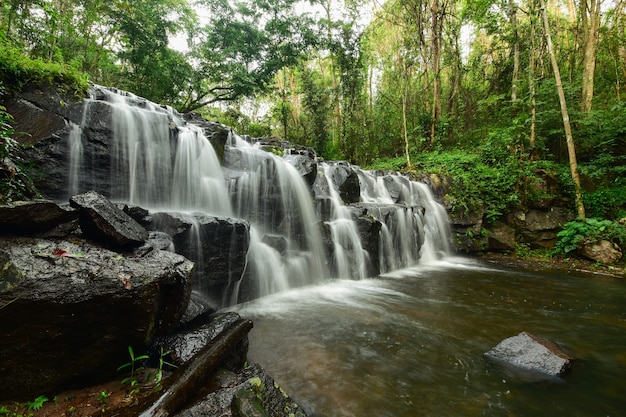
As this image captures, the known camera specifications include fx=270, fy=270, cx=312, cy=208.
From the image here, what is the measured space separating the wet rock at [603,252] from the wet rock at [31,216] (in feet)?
43.4

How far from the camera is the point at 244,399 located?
6.66ft

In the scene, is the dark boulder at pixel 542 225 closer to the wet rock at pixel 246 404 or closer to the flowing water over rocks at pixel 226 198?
the flowing water over rocks at pixel 226 198

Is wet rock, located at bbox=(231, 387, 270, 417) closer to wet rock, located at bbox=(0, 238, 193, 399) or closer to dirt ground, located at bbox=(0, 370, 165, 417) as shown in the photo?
dirt ground, located at bbox=(0, 370, 165, 417)

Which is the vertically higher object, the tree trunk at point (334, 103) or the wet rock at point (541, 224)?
the tree trunk at point (334, 103)

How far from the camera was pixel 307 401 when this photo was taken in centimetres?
268

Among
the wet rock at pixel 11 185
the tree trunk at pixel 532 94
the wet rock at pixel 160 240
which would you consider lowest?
the wet rock at pixel 160 240

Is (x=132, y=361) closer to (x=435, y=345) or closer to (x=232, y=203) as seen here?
(x=435, y=345)

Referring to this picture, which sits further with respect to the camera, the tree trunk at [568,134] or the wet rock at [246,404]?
the tree trunk at [568,134]

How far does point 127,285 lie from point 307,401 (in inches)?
80.8

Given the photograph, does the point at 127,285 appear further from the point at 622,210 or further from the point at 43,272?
the point at 622,210

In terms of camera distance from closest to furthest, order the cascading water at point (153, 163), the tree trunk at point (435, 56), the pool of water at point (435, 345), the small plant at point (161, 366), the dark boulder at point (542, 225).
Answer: the small plant at point (161, 366) < the pool of water at point (435, 345) < the cascading water at point (153, 163) < the dark boulder at point (542, 225) < the tree trunk at point (435, 56)

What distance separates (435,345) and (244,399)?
2894 mm

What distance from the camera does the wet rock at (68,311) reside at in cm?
204

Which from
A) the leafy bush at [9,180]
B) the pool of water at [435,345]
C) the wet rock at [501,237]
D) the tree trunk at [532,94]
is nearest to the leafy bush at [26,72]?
the leafy bush at [9,180]
